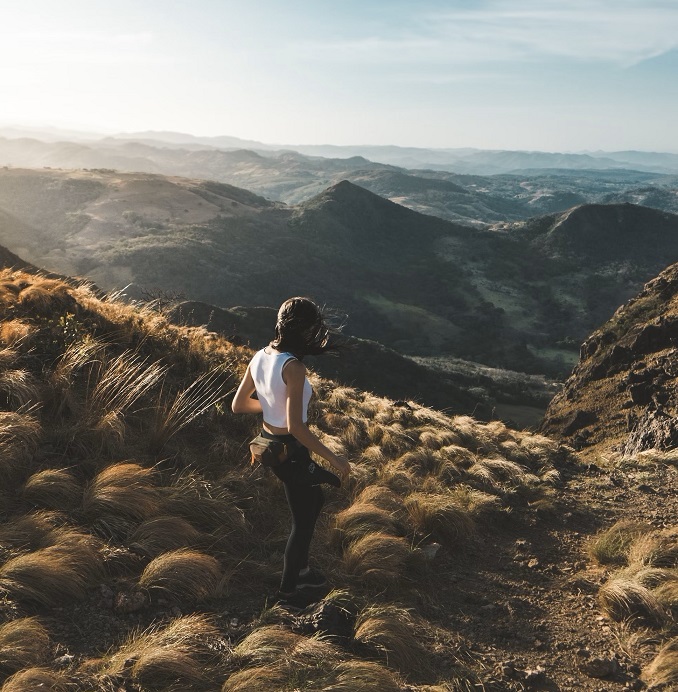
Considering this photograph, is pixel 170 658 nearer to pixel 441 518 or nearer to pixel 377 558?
pixel 377 558

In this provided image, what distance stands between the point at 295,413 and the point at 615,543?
3.82 m

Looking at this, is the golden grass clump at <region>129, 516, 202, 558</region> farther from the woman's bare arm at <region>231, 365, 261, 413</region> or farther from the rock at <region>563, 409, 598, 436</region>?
the rock at <region>563, 409, 598, 436</region>

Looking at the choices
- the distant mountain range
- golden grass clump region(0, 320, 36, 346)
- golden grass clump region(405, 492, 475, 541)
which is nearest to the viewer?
golden grass clump region(405, 492, 475, 541)

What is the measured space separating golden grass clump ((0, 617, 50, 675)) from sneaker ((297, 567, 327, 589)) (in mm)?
1537

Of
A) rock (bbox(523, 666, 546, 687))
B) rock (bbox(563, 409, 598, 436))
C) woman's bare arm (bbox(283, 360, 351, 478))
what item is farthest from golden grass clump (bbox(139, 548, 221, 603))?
rock (bbox(563, 409, 598, 436))

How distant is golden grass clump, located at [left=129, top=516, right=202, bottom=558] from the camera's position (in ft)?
12.9

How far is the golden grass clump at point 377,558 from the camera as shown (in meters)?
4.34

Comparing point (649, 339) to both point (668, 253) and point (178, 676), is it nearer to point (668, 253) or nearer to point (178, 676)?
point (178, 676)

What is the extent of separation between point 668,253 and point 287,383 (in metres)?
165

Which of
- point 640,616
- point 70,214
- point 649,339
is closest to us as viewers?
point 640,616

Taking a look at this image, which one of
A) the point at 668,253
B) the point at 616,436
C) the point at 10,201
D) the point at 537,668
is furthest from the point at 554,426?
the point at 668,253

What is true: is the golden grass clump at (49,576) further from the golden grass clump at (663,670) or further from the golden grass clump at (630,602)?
the golden grass clump at (630,602)

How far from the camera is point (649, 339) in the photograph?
15680 mm

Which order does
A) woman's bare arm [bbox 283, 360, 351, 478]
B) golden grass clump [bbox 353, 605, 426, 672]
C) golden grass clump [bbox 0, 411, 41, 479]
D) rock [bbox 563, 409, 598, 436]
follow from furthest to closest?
rock [bbox 563, 409, 598, 436], golden grass clump [bbox 0, 411, 41, 479], golden grass clump [bbox 353, 605, 426, 672], woman's bare arm [bbox 283, 360, 351, 478]
